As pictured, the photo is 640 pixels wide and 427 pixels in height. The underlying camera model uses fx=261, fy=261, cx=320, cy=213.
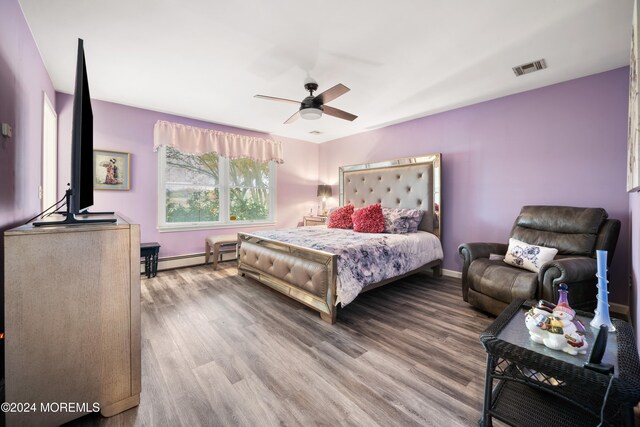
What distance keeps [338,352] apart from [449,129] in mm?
3440

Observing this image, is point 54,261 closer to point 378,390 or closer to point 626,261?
point 378,390

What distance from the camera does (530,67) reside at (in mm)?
2613

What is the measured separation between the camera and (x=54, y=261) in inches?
46.8

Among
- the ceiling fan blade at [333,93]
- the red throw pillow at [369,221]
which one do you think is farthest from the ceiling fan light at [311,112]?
the red throw pillow at [369,221]

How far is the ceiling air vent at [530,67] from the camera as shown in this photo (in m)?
2.54

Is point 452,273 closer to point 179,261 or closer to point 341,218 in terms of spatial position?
point 341,218

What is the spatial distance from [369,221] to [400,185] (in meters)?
0.96

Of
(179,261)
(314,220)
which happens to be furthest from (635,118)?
(179,261)

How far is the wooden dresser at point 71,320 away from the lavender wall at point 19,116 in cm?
79

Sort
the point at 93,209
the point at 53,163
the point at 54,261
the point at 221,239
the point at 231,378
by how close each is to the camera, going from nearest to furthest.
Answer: the point at 54,261 < the point at 231,378 < the point at 53,163 < the point at 93,209 < the point at 221,239

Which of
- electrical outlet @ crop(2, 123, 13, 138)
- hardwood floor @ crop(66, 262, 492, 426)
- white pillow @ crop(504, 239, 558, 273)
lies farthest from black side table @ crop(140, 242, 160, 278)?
white pillow @ crop(504, 239, 558, 273)

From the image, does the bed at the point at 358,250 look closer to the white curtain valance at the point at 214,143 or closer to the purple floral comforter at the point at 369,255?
the purple floral comforter at the point at 369,255

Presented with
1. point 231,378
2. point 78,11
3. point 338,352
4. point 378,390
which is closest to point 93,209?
point 78,11

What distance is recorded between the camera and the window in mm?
4199
